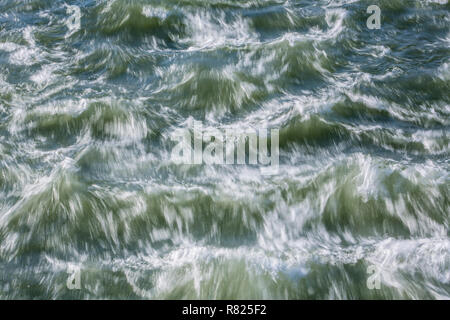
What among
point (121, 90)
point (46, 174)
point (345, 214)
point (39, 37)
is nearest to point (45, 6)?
point (39, 37)

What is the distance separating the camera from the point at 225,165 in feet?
14.5

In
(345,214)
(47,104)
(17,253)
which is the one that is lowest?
(17,253)

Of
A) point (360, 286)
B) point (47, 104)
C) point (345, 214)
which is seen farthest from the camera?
point (47, 104)

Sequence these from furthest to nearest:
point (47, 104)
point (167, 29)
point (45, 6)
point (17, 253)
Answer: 1. point (45, 6)
2. point (167, 29)
3. point (47, 104)
4. point (17, 253)

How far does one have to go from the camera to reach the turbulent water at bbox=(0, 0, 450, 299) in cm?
346

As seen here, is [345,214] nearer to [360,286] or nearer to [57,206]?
[360,286]

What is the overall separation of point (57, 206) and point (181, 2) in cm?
428

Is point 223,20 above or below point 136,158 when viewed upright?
above

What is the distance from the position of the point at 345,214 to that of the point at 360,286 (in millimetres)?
697

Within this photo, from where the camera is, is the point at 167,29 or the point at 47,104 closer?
the point at 47,104

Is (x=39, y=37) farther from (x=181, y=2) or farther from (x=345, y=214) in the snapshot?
(x=345, y=214)

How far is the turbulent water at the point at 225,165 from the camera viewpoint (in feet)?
11.4

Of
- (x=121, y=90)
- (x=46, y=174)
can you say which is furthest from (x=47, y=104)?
(x=46, y=174)

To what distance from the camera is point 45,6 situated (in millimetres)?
7672
